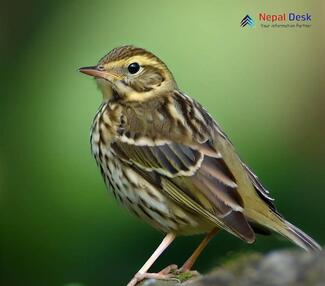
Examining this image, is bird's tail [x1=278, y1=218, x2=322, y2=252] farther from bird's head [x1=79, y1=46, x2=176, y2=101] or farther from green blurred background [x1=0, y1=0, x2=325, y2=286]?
green blurred background [x1=0, y1=0, x2=325, y2=286]

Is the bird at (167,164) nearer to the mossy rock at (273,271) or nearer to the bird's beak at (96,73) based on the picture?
the bird's beak at (96,73)

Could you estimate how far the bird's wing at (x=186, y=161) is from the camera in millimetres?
4195

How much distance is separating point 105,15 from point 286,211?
1625mm

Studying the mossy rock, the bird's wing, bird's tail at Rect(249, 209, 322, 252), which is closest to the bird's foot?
the bird's wing

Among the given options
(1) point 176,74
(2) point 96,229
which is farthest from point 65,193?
(1) point 176,74

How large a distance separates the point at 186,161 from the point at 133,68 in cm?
60

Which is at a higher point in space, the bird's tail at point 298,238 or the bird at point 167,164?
the bird at point 167,164

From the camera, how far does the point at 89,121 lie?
5.30 m

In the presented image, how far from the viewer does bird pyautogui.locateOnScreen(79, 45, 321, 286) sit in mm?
4242

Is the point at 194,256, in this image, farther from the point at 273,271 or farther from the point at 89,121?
the point at 273,271

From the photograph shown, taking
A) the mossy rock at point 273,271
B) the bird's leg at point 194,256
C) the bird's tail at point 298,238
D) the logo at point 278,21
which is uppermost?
A: the logo at point 278,21

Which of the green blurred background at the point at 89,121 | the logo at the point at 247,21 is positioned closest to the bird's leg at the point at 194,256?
the green blurred background at the point at 89,121

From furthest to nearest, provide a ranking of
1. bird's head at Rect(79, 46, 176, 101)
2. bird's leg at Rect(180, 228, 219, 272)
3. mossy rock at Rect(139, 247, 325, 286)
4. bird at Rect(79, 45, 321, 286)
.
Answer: bird's head at Rect(79, 46, 176, 101) < bird's leg at Rect(180, 228, 219, 272) < bird at Rect(79, 45, 321, 286) < mossy rock at Rect(139, 247, 325, 286)

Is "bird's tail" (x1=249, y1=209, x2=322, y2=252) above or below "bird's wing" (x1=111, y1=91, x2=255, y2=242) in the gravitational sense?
below
